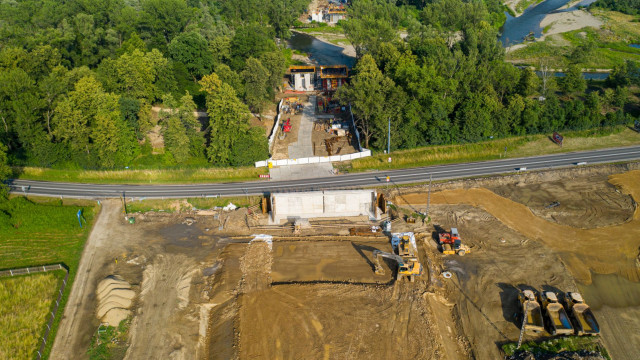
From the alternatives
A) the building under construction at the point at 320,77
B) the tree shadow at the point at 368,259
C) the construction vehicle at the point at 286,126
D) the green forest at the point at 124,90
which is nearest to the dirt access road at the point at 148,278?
the green forest at the point at 124,90

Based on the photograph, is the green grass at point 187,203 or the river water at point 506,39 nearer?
the green grass at point 187,203

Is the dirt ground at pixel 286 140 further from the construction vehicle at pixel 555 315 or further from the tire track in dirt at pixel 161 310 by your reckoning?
the construction vehicle at pixel 555 315

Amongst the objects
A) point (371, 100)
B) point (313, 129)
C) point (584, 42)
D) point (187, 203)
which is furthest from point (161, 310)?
point (584, 42)

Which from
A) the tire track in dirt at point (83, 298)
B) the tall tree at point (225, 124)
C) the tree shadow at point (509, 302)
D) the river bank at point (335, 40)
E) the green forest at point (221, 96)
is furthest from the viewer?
the river bank at point (335, 40)

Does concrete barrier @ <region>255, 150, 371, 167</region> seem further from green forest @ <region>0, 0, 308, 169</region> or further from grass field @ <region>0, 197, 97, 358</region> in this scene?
grass field @ <region>0, 197, 97, 358</region>

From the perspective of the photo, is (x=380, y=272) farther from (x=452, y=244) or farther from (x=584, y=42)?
(x=584, y=42)

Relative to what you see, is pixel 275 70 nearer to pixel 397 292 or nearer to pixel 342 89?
pixel 342 89

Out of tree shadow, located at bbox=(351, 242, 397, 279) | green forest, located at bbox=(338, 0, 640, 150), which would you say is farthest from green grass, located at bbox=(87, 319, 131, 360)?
green forest, located at bbox=(338, 0, 640, 150)
